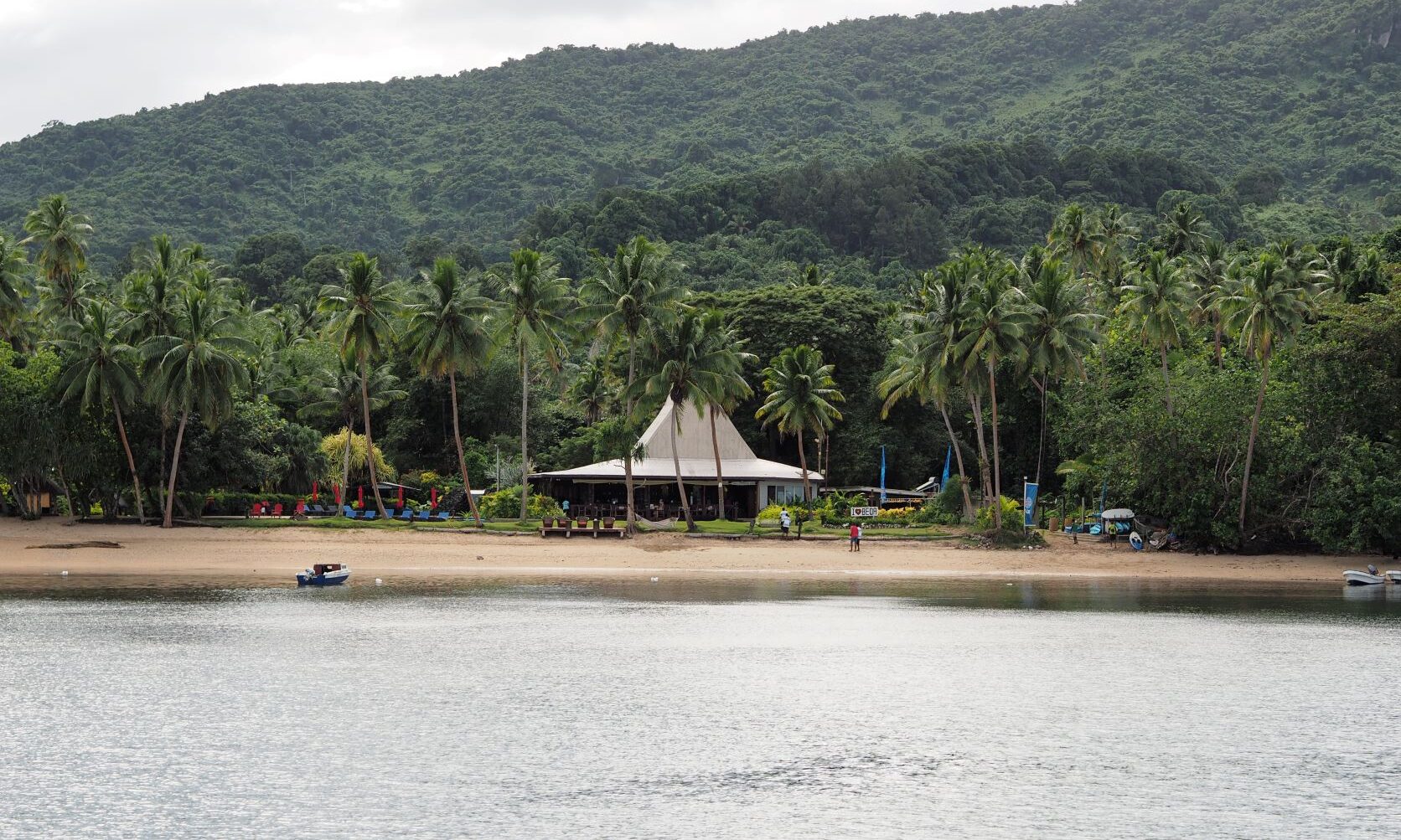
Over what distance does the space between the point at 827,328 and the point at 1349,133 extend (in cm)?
12675

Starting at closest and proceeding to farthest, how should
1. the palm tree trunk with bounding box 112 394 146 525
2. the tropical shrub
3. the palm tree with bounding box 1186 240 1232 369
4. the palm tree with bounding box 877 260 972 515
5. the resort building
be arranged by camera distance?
the palm tree trunk with bounding box 112 394 146 525 → the palm tree with bounding box 877 260 972 515 → the tropical shrub → the resort building → the palm tree with bounding box 1186 240 1232 369

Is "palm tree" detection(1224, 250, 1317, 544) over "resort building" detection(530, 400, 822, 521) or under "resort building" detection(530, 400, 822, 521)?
over

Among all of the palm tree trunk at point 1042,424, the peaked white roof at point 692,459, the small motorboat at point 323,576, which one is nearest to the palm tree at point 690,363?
the peaked white roof at point 692,459

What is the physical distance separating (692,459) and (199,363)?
24360mm

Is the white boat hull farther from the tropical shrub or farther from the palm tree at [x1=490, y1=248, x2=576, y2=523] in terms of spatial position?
the tropical shrub

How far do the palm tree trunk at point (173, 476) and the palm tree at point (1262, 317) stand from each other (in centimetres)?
3900

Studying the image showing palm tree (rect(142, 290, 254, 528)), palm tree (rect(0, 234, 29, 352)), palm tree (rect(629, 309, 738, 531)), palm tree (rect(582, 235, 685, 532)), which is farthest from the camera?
palm tree (rect(629, 309, 738, 531))

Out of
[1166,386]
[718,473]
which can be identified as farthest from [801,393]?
[1166,386]

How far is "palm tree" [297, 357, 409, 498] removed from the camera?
66.6 m

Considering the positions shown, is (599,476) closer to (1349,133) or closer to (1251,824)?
(1251,824)

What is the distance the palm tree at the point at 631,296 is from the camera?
55.5m

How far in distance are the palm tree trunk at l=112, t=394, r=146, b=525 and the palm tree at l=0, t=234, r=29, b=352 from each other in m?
8.15

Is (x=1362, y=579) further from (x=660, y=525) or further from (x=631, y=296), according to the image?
(x=631, y=296)

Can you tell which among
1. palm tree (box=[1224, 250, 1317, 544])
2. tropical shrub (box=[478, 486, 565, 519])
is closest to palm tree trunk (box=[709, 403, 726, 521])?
tropical shrub (box=[478, 486, 565, 519])
